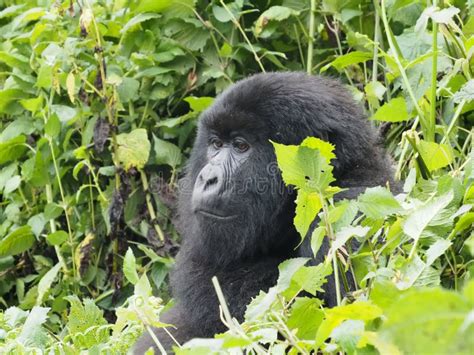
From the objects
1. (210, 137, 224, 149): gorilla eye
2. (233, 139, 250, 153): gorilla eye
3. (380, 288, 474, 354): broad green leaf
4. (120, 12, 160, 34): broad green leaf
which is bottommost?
(210, 137, 224, 149): gorilla eye

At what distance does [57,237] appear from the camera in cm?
482

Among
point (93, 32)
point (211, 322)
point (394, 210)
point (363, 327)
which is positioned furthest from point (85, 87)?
point (363, 327)

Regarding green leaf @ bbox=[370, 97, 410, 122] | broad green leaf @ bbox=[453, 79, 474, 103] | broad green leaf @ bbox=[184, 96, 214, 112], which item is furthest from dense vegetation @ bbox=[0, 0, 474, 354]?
broad green leaf @ bbox=[453, 79, 474, 103]

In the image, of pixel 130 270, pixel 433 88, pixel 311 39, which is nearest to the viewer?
pixel 130 270

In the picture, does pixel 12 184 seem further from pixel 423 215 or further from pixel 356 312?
pixel 356 312

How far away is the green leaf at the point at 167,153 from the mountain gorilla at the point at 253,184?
1218 millimetres

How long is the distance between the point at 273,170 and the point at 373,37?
1495 mm

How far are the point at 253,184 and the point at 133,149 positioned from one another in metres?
1.38

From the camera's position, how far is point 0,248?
16.3 feet

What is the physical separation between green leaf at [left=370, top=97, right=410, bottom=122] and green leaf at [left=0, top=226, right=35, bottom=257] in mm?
2178

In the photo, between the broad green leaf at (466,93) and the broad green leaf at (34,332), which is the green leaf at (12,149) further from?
the broad green leaf at (466,93)

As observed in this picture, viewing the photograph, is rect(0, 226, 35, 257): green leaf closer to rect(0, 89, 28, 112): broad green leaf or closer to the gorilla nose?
rect(0, 89, 28, 112): broad green leaf

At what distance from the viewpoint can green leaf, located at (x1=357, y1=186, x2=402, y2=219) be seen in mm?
2352

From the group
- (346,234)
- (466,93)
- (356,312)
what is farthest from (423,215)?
(466,93)
